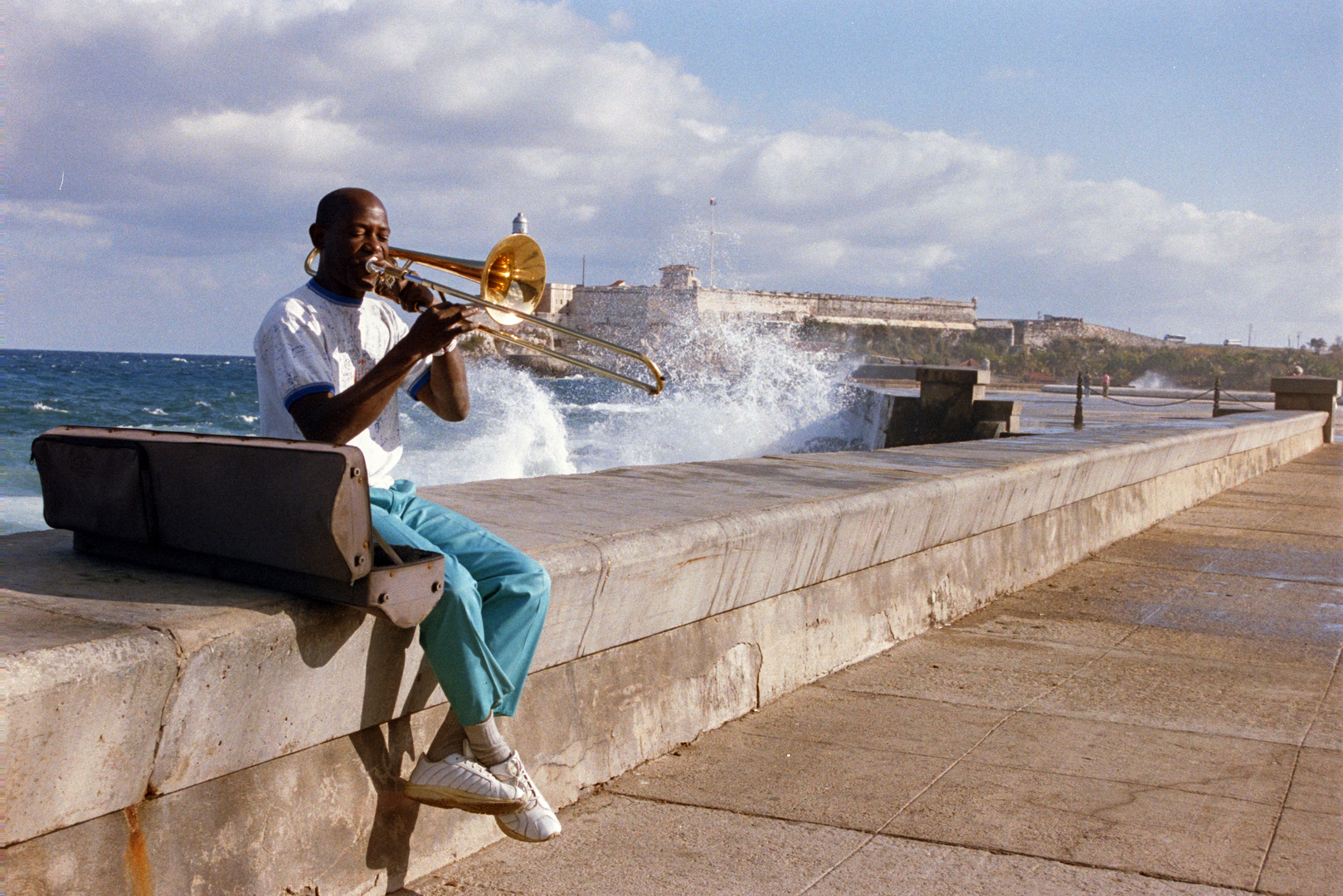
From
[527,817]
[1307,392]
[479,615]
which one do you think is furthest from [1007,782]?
[1307,392]

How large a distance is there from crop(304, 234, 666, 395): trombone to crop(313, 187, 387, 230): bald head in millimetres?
108

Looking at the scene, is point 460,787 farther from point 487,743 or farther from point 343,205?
point 343,205

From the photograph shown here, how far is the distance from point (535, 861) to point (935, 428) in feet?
47.4

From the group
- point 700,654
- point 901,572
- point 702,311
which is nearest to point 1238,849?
point 700,654

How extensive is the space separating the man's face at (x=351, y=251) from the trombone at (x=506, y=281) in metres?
0.06

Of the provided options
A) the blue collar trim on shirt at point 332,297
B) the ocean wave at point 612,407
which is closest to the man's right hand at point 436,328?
the blue collar trim on shirt at point 332,297

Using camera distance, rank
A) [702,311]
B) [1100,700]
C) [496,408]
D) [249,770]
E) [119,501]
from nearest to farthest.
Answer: [249,770] → [119,501] → [1100,700] → [496,408] → [702,311]

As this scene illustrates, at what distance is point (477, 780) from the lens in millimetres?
2369

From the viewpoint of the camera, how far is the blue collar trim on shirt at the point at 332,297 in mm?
2820

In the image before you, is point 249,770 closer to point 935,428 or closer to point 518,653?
point 518,653

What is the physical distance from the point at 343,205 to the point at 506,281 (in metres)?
0.48

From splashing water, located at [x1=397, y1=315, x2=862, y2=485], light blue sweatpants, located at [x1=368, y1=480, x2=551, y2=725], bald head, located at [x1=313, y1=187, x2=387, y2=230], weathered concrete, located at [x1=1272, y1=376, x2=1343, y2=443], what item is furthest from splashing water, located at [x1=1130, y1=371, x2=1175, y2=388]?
light blue sweatpants, located at [x1=368, y1=480, x2=551, y2=725]

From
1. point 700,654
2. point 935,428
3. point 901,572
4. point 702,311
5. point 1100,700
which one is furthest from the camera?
point 702,311

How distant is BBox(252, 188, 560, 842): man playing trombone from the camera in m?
2.36
